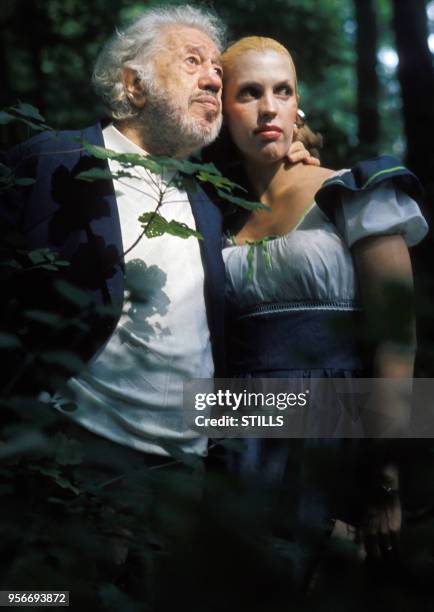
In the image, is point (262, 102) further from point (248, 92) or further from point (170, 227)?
point (170, 227)

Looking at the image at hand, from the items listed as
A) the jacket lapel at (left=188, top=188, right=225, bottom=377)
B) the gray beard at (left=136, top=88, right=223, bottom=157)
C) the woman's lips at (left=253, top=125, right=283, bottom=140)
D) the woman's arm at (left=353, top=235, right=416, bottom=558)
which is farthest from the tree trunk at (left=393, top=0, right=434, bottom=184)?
the woman's arm at (left=353, top=235, right=416, bottom=558)

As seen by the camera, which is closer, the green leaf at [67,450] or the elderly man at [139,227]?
the green leaf at [67,450]

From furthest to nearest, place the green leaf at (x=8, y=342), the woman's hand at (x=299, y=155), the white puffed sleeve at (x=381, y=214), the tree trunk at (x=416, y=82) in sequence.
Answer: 1. the tree trunk at (x=416, y=82)
2. the woman's hand at (x=299, y=155)
3. the white puffed sleeve at (x=381, y=214)
4. the green leaf at (x=8, y=342)

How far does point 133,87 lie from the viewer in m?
2.84

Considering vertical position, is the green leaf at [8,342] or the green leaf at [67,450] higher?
the green leaf at [8,342]

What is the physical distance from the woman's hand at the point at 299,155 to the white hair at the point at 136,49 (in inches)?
18.5

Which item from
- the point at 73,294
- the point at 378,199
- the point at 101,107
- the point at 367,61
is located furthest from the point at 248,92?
the point at 367,61

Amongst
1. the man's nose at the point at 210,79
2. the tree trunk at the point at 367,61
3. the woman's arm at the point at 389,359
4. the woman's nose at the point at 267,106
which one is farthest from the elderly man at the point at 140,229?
the tree trunk at the point at 367,61

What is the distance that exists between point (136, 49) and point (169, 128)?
0.39 meters

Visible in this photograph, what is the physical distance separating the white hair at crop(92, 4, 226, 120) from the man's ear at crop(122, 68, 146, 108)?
0.01 meters

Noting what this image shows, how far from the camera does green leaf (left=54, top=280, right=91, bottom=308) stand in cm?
127

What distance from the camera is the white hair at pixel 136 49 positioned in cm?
281

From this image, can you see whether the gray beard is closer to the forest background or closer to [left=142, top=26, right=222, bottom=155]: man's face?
[left=142, top=26, right=222, bottom=155]: man's face

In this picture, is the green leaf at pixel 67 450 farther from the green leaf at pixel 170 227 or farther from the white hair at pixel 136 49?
the white hair at pixel 136 49
